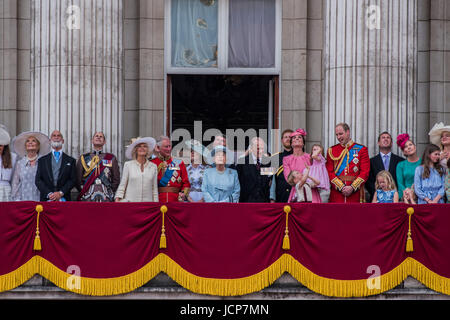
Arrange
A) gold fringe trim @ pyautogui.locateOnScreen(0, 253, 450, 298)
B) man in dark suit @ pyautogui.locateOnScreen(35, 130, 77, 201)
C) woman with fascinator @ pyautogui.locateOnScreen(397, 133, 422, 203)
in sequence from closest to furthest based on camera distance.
→ gold fringe trim @ pyautogui.locateOnScreen(0, 253, 450, 298)
man in dark suit @ pyautogui.locateOnScreen(35, 130, 77, 201)
woman with fascinator @ pyautogui.locateOnScreen(397, 133, 422, 203)

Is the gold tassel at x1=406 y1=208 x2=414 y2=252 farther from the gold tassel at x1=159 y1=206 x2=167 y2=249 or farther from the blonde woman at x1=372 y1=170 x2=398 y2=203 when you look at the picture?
the gold tassel at x1=159 y1=206 x2=167 y2=249

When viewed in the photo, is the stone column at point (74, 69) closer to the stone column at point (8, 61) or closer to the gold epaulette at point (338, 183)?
the stone column at point (8, 61)

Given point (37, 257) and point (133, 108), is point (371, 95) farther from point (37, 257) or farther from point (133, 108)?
point (37, 257)

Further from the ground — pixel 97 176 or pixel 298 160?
pixel 298 160

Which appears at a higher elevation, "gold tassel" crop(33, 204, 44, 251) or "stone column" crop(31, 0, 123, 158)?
"stone column" crop(31, 0, 123, 158)

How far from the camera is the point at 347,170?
46.3ft

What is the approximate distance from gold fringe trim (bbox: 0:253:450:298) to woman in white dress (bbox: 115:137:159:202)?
4.65 feet

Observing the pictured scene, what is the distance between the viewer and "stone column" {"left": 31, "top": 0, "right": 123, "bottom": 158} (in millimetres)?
15430

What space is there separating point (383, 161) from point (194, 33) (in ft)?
17.2

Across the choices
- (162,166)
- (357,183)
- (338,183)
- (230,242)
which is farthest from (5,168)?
(357,183)

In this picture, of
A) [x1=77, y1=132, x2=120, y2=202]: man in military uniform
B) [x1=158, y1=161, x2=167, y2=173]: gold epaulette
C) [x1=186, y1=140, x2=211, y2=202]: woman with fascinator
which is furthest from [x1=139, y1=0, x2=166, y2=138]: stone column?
[x1=158, y1=161, x2=167, y2=173]: gold epaulette

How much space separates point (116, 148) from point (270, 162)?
3.14m

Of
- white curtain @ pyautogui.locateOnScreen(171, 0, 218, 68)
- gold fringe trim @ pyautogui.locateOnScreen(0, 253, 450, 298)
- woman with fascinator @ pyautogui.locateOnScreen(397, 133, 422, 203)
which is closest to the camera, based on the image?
gold fringe trim @ pyautogui.locateOnScreen(0, 253, 450, 298)

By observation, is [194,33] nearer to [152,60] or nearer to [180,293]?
[152,60]
